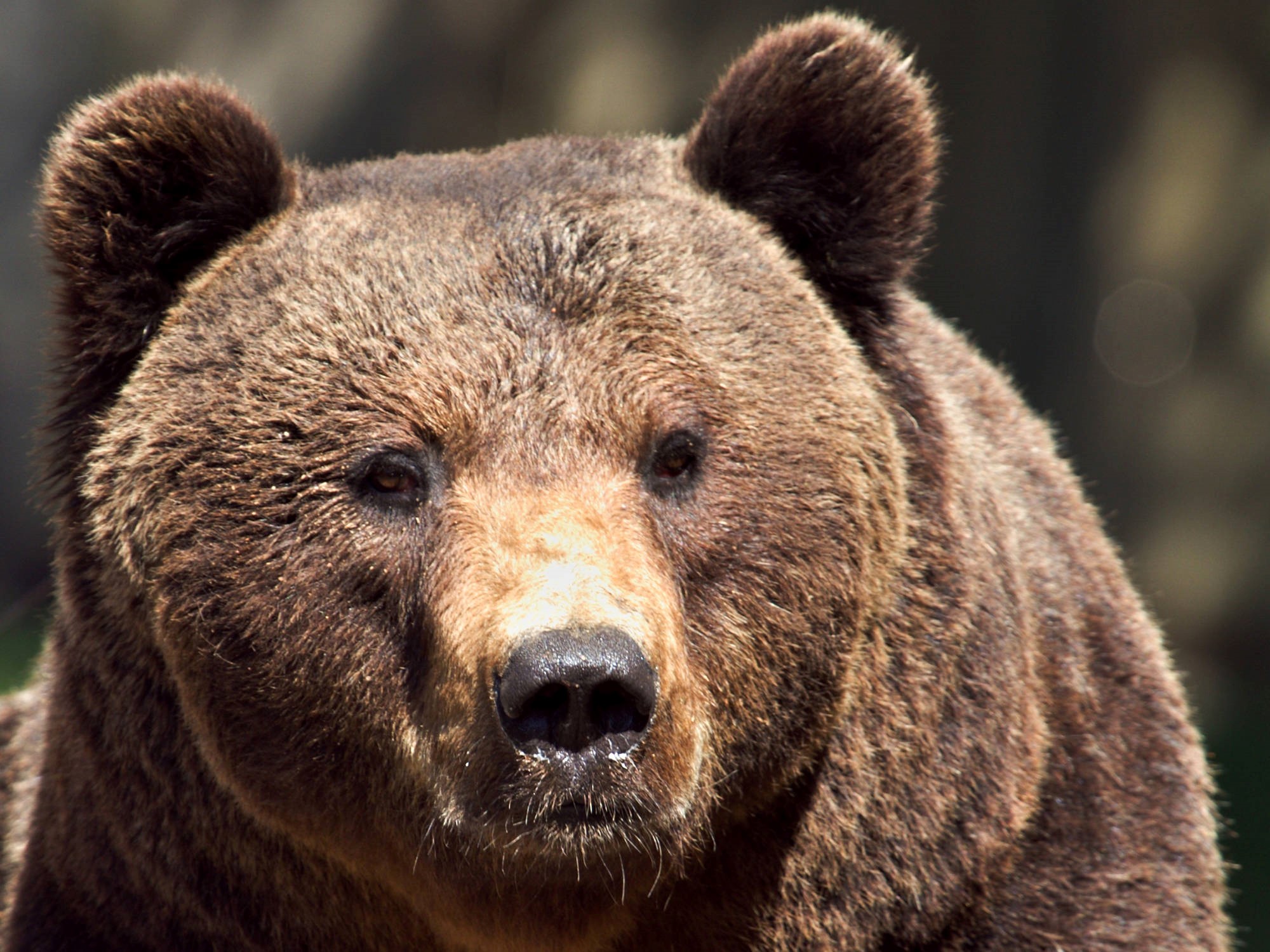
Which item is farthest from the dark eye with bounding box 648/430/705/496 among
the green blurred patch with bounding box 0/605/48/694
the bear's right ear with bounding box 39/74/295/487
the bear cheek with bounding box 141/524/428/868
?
the green blurred patch with bounding box 0/605/48/694

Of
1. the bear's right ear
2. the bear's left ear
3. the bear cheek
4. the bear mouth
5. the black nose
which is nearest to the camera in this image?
the black nose

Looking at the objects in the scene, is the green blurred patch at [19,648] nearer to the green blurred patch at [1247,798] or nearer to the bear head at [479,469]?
the bear head at [479,469]

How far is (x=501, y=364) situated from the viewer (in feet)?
10.9

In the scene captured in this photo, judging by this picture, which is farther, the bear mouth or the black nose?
the bear mouth

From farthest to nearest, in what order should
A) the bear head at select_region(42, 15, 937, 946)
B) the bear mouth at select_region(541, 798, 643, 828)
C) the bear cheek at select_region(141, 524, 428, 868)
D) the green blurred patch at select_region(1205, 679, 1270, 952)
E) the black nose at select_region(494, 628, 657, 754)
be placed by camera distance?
the green blurred patch at select_region(1205, 679, 1270, 952)
the bear cheek at select_region(141, 524, 428, 868)
the bear head at select_region(42, 15, 937, 946)
the bear mouth at select_region(541, 798, 643, 828)
the black nose at select_region(494, 628, 657, 754)

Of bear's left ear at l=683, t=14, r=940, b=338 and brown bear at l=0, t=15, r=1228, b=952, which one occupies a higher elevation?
bear's left ear at l=683, t=14, r=940, b=338

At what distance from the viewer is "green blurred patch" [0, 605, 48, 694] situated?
914 centimetres

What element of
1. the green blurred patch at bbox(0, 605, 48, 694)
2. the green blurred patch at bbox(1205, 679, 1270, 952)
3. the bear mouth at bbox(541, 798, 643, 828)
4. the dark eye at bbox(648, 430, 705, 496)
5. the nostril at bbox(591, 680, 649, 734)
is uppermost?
the dark eye at bbox(648, 430, 705, 496)

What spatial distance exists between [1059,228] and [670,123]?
8.51ft

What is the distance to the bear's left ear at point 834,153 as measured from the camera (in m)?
3.69

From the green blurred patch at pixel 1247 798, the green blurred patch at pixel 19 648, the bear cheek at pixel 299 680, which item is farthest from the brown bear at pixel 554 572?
the green blurred patch at pixel 19 648

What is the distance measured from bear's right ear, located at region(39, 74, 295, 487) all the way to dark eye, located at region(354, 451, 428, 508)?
711mm

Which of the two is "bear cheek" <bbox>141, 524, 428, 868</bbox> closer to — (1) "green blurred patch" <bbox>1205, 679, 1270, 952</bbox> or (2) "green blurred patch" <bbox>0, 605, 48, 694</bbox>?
(1) "green blurred patch" <bbox>1205, 679, 1270, 952</bbox>

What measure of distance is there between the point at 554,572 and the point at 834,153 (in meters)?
1.36
